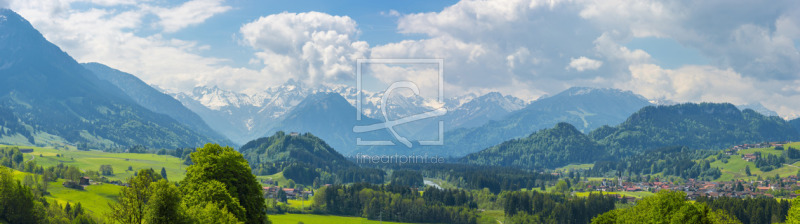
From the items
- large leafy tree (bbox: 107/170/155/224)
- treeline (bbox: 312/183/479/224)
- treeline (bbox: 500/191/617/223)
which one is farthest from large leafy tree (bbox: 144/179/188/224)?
treeline (bbox: 500/191/617/223)

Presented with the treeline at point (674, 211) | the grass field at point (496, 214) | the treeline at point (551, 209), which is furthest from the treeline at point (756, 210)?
the treeline at point (674, 211)

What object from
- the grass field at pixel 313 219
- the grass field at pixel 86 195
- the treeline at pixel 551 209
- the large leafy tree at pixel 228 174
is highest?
the large leafy tree at pixel 228 174

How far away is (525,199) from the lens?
175 meters

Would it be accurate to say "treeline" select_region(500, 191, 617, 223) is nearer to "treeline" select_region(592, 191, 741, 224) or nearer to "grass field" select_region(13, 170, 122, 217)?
"treeline" select_region(592, 191, 741, 224)

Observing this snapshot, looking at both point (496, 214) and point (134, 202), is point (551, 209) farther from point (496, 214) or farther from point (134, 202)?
point (134, 202)

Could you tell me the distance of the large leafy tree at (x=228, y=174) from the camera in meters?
56.8

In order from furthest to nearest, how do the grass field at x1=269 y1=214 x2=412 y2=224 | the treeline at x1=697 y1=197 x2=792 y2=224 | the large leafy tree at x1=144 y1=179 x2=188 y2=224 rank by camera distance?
the grass field at x1=269 y1=214 x2=412 y2=224 < the treeline at x1=697 y1=197 x2=792 y2=224 < the large leafy tree at x1=144 y1=179 x2=188 y2=224

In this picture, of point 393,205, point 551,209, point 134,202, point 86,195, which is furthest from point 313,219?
point 134,202

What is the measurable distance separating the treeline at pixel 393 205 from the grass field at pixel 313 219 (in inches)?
300

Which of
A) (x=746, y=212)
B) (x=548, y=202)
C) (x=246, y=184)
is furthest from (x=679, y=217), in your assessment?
(x=548, y=202)

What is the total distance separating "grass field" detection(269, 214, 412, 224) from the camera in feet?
470

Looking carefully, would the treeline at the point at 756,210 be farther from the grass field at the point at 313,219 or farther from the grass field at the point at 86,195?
the grass field at the point at 86,195

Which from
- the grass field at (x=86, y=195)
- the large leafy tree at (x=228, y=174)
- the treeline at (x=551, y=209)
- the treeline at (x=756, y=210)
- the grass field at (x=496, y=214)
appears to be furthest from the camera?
the grass field at (x=496, y=214)

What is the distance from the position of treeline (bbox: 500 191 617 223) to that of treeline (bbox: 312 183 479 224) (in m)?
11.8
